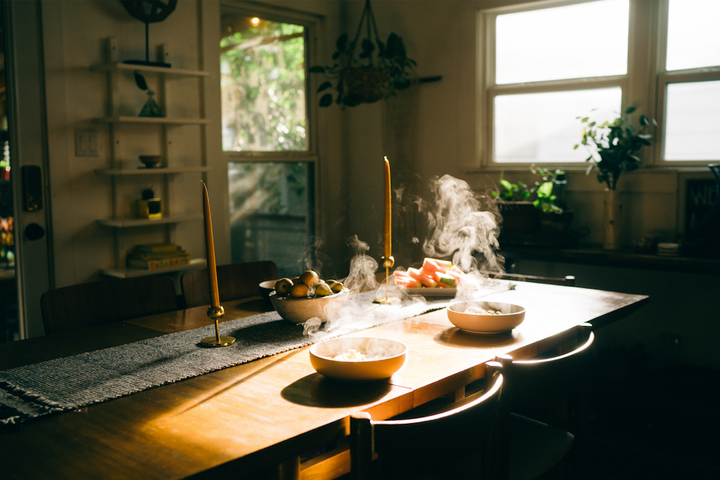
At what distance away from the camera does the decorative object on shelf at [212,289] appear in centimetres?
145

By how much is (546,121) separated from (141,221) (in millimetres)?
2416

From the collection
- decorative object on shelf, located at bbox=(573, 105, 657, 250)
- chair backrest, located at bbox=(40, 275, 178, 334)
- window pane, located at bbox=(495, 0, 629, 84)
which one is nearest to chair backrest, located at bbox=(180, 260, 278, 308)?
chair backrest, located at bbox=(40, 275, 178, 334)

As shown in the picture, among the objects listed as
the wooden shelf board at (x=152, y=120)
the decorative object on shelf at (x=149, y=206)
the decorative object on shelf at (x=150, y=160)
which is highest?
the wooden shelf board at (x=152, y=120)

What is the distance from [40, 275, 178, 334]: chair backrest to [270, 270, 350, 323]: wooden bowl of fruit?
1.95 ft

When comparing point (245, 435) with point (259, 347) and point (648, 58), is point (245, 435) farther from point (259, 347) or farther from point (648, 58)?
point (648, 58)

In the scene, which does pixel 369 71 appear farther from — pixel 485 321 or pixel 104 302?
pixel 485 321

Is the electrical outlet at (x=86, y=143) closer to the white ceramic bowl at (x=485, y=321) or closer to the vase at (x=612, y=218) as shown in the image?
the white ceramic bowl at (x=485, y=321)

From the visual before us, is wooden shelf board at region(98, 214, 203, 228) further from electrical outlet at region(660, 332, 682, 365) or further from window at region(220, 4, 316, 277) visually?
electrical outlet at region(660, 332, 682, 365)

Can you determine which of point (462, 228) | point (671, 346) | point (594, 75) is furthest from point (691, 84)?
point (462, 228)

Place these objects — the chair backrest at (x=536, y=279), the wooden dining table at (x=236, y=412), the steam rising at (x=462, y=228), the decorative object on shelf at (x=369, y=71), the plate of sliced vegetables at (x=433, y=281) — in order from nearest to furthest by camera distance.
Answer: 1. the wooden dining table at (x=236, y=412)
2. the plate of sliced vegetables at (x=433, y=281)
3. the chair backrest at (x=536, y=279)
4. the steam rising at (x=462, y=228)
5. the decorative object on shelf at (x=369, y=71)

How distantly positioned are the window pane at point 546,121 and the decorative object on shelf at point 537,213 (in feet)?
0.63

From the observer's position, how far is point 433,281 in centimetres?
224

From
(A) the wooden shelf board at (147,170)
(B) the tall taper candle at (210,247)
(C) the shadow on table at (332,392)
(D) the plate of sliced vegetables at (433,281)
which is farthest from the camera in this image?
(A) the wooden shelf board at (147,170)

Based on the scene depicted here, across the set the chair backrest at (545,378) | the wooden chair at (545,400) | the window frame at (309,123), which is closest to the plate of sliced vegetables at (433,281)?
the wooden chair at (545,400)
